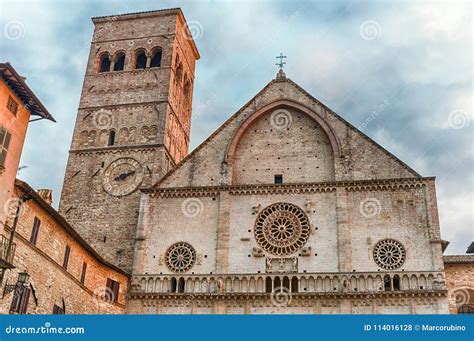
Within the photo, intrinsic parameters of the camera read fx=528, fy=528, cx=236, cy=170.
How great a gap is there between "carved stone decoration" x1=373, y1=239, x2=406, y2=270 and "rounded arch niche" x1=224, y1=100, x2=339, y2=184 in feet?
15.1

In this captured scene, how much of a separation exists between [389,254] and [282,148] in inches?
336

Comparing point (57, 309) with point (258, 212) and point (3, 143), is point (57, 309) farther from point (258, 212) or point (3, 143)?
point (258, 212)

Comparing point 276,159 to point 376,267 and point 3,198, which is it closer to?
point 376,267

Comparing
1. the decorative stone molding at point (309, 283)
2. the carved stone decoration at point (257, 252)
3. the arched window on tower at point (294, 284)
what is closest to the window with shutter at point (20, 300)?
the decorative stone molding at point (309, 283)

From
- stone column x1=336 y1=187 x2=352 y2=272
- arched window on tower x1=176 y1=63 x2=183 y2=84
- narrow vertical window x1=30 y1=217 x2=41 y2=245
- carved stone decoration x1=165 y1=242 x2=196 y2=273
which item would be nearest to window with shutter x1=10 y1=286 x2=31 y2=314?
narrow vertical window x1=30 y1=217 x2=41 y2=245

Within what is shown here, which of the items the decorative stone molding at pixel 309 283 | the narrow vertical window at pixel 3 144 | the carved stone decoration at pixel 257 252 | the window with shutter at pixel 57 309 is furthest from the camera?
the carved stone decoration at pixel 257 252

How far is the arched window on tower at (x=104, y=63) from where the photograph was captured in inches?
1503

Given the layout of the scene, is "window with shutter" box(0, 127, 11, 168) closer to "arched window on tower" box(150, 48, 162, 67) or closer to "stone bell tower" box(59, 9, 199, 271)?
"stone bell tower" box(59, 9, 199, 271)

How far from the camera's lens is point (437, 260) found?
84.2 ft

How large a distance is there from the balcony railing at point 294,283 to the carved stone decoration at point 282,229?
5.31 ft

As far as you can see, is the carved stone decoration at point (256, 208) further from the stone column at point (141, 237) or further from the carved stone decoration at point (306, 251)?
the stone column at point (141, 237)

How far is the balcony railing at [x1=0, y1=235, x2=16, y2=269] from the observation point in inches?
691

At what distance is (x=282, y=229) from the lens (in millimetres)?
27828
